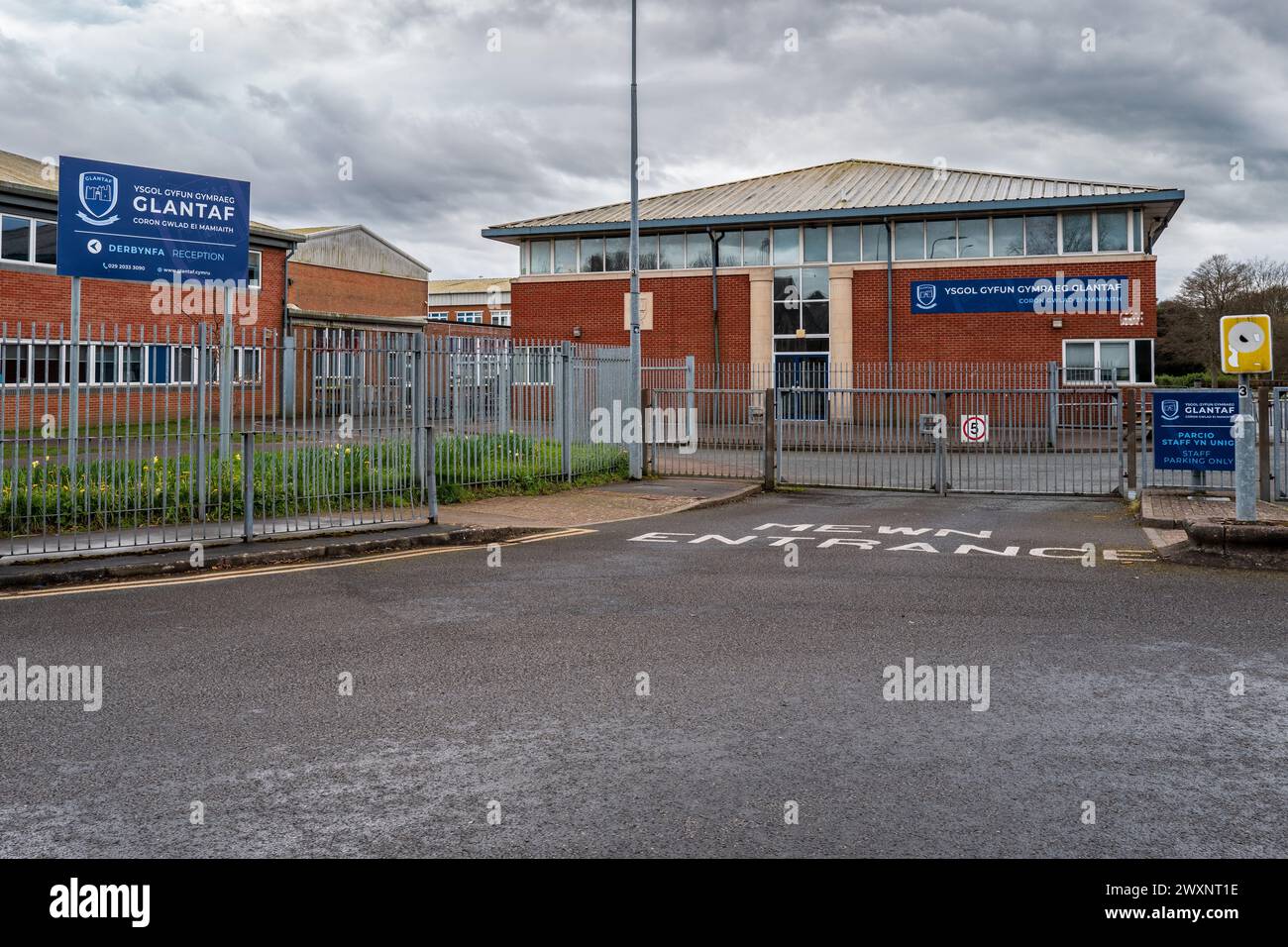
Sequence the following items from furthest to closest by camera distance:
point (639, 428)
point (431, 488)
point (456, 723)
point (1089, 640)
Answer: point (639, 428) < point (431, 488) < point (1089, 640) < point (456, 723)

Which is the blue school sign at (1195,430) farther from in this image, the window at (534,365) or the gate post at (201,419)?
the gate post at (201,419)

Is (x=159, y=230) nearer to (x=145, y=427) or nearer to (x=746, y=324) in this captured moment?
(x=145, y=427)

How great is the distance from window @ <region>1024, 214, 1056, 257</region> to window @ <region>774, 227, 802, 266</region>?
24.5 feet

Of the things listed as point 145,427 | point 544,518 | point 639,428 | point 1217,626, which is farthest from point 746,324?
point 1217,626

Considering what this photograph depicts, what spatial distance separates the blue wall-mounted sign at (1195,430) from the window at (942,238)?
21.2m

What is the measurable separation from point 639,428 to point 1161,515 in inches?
343

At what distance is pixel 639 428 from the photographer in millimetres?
19406

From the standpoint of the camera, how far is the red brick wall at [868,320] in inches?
1348

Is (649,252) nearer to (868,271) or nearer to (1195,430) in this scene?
(868,271)

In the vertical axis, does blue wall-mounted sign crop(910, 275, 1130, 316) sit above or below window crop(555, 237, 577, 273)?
below

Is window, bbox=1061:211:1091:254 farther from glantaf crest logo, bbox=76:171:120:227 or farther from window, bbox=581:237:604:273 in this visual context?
glantaf crest logo, bbox=76:171:120:227

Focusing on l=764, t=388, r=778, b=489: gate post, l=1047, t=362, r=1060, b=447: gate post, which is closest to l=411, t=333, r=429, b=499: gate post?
l=764, t=388, r=778, b=489: gate post

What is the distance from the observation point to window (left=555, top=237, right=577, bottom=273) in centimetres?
4062

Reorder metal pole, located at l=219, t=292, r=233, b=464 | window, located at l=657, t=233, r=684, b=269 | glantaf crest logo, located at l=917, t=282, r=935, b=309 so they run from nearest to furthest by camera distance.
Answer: metal pole, located at l=219, t=292, r=233, b=464 < glantaf crest logo, located at l=917, t=282, r=935, b=309 < window, located at l=657, t=233, r=684, b=269
